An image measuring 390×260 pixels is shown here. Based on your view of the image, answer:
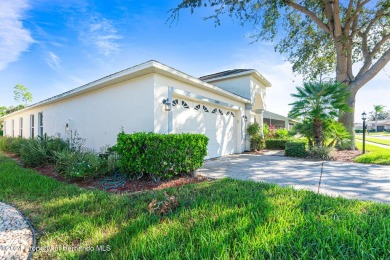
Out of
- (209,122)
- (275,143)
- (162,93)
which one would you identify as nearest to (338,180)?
(209,122)

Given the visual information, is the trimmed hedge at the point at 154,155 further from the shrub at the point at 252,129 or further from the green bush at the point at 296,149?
the shrub at the point at 252,129

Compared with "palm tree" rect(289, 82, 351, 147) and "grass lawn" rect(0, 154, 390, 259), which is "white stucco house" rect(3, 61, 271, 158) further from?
"grass lawn" rect(0, 154, 390, 259)

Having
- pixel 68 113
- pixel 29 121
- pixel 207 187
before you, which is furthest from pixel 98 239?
pixel 29 121

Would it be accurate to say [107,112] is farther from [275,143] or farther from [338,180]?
[275,143]

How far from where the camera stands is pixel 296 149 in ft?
32.9

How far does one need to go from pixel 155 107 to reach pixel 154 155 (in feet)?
6.83

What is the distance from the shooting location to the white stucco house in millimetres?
6730

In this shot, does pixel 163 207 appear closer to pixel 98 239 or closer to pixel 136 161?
pixel 98 239

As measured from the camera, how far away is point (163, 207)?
3.14 metres

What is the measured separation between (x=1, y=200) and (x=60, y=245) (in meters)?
2.67

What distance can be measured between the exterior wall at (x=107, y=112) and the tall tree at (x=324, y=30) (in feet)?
19.5

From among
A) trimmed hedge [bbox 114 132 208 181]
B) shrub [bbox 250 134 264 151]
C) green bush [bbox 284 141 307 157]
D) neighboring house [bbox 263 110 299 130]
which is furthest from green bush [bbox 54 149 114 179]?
neighboring house [bbox 263 110 299 130]

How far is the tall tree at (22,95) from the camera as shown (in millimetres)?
30622

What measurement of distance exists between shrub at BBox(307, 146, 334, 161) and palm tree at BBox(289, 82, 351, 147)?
1.11ft
